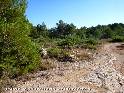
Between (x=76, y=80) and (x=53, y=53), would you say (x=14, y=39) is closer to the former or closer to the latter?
(x=76, y=80)

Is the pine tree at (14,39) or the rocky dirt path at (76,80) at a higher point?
the pine tree at (14,39)

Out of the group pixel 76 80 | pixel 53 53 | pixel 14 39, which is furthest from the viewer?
pixel 53 53

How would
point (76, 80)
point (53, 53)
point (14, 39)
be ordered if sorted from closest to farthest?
point (14, 39) < point (76, 80) < point (53, 53)

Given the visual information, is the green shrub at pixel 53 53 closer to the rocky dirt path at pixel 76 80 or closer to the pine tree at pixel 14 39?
the rocky dirt path at pixel 76 80

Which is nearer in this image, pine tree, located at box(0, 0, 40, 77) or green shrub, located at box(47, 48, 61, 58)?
pine tree, located at box(0, 0, 40, 77)

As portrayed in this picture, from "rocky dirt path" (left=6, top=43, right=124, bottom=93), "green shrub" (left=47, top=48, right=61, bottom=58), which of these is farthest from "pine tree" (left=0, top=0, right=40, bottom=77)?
"green shrub" (left=47, top=48, right=61, bottom=58)

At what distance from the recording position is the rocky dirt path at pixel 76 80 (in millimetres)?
20055

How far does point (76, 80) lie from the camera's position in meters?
22.5

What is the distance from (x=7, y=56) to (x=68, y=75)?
7292 millimetres

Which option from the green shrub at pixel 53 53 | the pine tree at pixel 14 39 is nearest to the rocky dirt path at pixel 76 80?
the pine tree at pixel 14 39

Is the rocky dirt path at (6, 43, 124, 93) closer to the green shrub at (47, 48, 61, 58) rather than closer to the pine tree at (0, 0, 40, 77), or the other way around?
the pine tree at (0, 0, 40, 77)

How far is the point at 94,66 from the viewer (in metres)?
29.0

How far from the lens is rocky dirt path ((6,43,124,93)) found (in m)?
20.1

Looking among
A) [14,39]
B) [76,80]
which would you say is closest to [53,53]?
[76,80]
